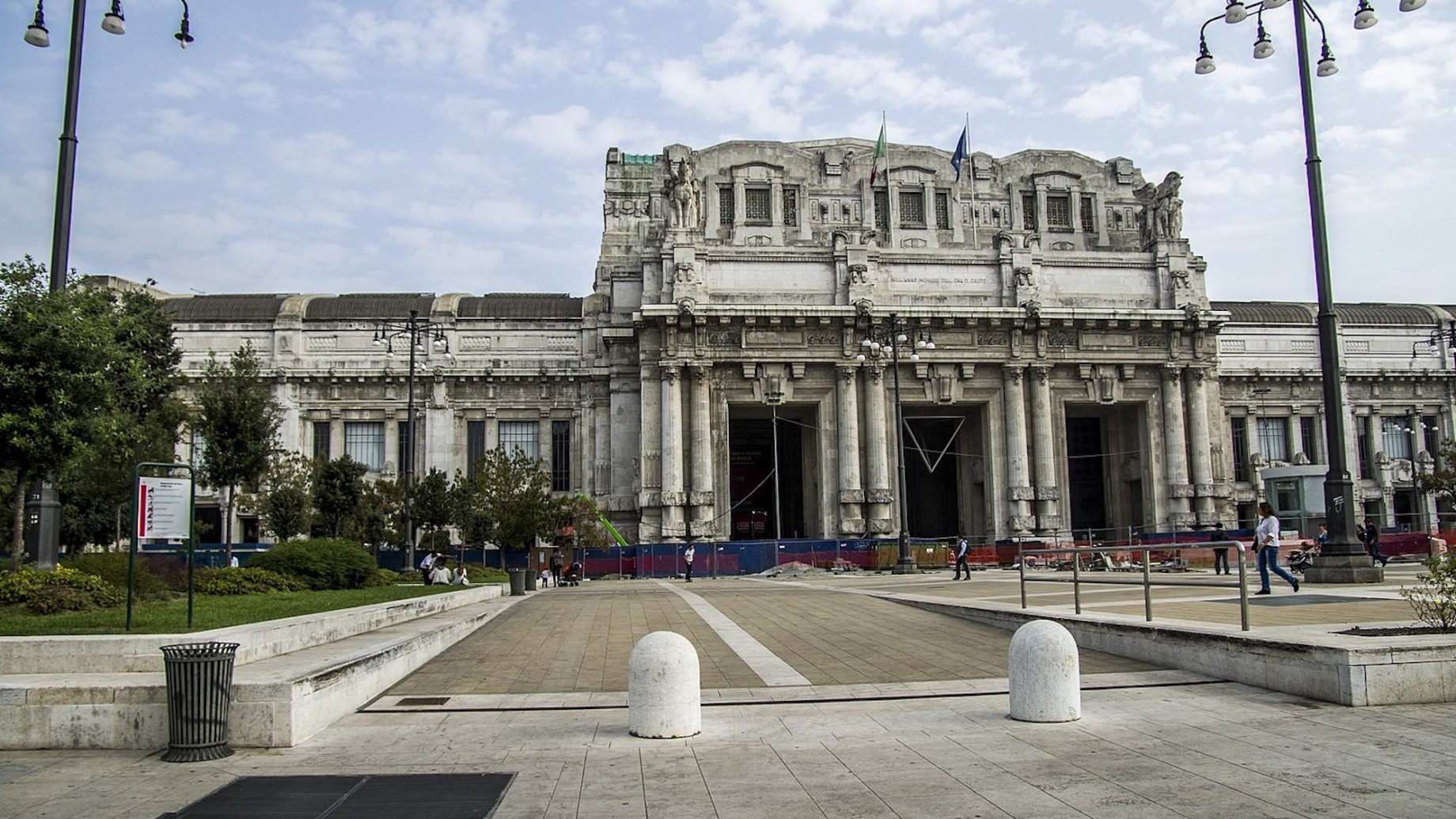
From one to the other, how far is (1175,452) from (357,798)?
173 feet

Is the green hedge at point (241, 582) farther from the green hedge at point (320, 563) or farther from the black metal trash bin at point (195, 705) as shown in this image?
the black metal trash bin at point (195, 705)

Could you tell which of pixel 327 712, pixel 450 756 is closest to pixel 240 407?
pixel 327 712

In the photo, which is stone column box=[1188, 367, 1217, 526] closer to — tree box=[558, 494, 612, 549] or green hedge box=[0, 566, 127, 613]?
tree box=[558, 494, 612, 549]

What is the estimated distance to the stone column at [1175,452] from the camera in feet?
174

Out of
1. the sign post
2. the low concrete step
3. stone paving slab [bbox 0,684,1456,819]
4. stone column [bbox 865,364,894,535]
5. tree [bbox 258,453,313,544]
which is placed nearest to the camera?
stone paving slab [bbox 0,684,1456,819]

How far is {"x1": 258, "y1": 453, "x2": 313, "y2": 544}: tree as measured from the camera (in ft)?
130

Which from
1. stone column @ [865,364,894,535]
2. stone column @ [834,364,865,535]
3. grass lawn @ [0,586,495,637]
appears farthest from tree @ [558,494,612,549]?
grass lawn @ [0,586,495,637]

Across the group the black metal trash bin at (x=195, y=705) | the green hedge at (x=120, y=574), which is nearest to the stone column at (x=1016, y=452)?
the green hedge at (x=120, y=574)

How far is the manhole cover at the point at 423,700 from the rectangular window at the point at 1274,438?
5852 cm

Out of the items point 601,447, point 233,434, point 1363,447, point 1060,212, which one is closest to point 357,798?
point 233,434

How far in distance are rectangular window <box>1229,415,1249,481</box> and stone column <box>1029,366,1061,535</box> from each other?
13.3m

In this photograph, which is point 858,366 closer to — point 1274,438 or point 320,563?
point 1274,438

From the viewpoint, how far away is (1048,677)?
340 inches

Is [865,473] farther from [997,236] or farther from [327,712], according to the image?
[327,712]
